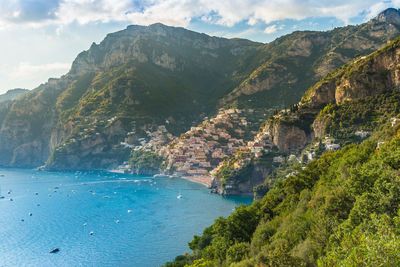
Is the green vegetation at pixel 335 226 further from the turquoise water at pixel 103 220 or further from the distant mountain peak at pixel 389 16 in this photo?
the distant mountain peak at pixel 389 16

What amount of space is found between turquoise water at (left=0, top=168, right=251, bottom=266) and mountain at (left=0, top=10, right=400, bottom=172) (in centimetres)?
2803

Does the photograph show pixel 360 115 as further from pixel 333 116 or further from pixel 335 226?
pixel 335 226

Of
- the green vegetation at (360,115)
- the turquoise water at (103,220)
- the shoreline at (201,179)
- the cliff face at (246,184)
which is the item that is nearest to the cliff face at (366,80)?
the green vegetation at (360,115)

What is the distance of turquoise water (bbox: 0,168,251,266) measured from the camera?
136ft

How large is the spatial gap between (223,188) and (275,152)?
14.8m

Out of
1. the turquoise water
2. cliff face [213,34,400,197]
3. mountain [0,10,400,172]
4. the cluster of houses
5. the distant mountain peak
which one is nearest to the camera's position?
the turquoise water

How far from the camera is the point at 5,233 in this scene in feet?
167

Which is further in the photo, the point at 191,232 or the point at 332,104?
the point at 332,104

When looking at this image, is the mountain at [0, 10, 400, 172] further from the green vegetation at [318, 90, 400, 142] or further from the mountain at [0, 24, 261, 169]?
the green vegetation at [318, 90, 400, 142]

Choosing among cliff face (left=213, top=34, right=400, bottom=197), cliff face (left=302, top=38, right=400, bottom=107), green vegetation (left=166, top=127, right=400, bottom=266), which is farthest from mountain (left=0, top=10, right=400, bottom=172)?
green vegetation (left=166, top=127, right=400, bottom=266)

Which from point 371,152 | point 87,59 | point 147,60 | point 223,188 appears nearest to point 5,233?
point 223,188

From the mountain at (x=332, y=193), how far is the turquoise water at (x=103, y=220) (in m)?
10.9

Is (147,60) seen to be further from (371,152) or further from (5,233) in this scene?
(371,152)

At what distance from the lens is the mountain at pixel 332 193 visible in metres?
13.2
